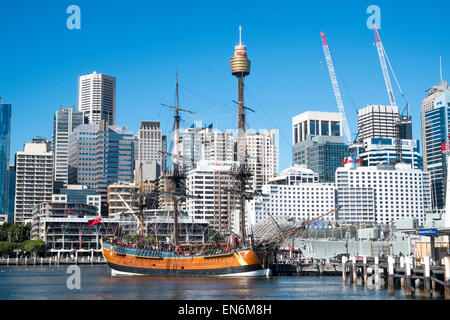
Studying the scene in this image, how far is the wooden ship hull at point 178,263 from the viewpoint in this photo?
11838 cm

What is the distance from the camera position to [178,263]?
126m

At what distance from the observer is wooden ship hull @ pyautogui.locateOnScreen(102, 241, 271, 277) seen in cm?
11838

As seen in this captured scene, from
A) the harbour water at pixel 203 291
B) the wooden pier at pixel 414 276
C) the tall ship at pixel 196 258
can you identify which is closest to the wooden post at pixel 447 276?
the wooden pier at pixel 414 276

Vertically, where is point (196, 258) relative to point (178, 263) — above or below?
above

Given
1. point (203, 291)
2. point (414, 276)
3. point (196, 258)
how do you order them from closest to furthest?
point (414, 276), point (203, 291), point (196, 258)

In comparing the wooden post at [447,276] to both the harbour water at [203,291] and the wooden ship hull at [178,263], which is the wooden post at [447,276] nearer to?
the harbour water at [203,291]

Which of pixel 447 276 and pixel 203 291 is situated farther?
pixel 203 291

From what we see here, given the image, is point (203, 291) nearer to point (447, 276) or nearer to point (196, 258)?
point (447, 276)

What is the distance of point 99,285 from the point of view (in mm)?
102250

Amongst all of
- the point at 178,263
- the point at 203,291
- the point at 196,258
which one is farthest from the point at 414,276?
the point at 178,263
